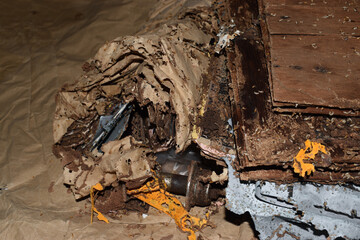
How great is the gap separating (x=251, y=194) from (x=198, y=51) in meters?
1.29

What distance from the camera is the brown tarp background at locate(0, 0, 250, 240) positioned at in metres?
2.66

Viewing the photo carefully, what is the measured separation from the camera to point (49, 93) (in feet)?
12.0

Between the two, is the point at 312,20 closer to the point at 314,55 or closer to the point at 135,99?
the point at 314,55

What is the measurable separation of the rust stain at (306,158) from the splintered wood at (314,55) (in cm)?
25

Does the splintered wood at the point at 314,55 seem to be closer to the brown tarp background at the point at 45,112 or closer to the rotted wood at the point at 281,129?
the rotted wood at the point at 281,129

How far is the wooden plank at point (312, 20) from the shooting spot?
2232 mm

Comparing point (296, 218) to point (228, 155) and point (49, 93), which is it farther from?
point (49, 93)

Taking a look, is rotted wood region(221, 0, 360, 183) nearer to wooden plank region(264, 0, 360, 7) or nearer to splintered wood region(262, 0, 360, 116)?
splintered wood region(262, 0, 360, 116)

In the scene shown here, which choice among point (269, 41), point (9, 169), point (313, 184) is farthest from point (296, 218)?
point (9, 169)

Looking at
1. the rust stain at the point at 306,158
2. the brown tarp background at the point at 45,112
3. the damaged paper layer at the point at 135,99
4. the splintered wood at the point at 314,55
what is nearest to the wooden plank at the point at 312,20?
the splintered wood at the point at 314,55

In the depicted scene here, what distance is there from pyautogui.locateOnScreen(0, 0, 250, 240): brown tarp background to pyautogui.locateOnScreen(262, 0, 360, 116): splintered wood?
1.33 m

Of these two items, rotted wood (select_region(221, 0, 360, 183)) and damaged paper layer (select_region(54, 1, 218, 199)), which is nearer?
rotted wood (select_region(221, 0, 360, 183))

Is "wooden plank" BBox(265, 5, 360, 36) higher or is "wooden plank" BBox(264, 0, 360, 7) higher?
"wooden plank" BBox(264, 0, 360, 7)

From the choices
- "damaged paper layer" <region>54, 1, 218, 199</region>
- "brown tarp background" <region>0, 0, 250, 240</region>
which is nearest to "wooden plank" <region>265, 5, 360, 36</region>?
"damaged paper layer" <region>54, 1, 218, 199</region>
